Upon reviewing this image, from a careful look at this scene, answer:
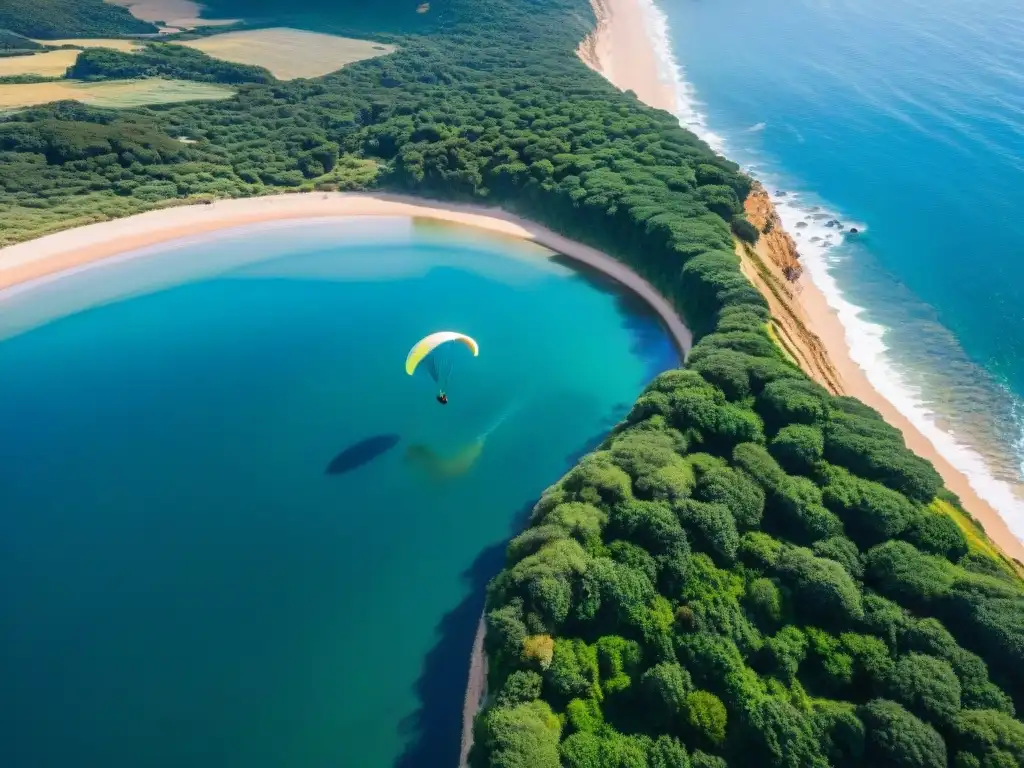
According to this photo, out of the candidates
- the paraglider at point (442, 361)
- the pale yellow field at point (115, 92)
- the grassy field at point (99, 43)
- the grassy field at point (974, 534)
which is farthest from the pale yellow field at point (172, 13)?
the grassy field at point (974, 534)

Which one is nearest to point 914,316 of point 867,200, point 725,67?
point 867,200

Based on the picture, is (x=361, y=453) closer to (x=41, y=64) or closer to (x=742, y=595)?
(x=742, y=595)

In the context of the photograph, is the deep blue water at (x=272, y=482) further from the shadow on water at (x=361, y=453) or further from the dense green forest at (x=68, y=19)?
the dense green forest at (x=68, y=19)

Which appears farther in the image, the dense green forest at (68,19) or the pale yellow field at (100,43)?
the dense green forest at (68,19)

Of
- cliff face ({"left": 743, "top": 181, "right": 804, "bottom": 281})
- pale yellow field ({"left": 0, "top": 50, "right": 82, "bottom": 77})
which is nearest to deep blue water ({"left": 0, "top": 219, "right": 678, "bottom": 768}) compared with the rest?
cliff face ({"left": 743, "top": 181, "right": 804, "bottom": 281})

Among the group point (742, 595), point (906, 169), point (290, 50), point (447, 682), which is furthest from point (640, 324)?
point (290, 50)
